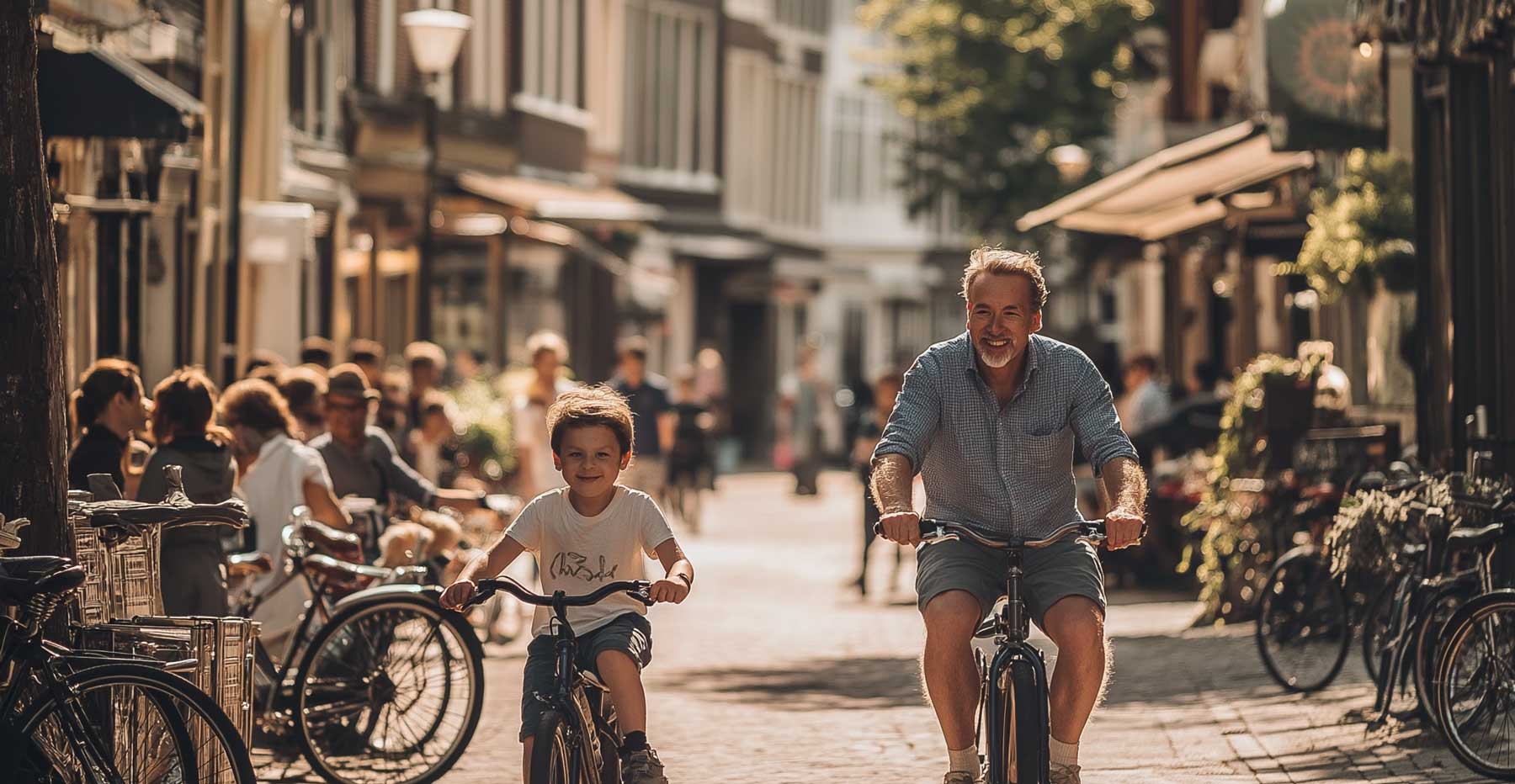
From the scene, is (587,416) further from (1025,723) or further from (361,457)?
(361,457)

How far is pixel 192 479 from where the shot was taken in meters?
9.73

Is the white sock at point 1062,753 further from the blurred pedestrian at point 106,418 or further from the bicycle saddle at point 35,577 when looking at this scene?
the blurred pedestrian at point 106,418

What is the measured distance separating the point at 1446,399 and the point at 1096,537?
603 cm

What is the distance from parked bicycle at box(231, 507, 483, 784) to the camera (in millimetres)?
9477

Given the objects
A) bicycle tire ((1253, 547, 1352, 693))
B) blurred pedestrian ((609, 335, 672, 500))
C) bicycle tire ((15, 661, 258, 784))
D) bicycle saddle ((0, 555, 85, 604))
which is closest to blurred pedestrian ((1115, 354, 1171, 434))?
blurred pedestrian ((609, 335, 672, 500))

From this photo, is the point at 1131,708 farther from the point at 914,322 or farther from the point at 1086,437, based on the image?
the point at 914,322

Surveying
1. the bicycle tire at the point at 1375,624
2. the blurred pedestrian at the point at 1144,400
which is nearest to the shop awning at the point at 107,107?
the bicycle tire at the point at 1375,624

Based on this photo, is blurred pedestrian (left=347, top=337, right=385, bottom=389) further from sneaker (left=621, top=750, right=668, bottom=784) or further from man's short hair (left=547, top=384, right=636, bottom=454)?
sneaker (left=621, top=750, right=668, bottom=784)

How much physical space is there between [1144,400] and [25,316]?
14.6 metres

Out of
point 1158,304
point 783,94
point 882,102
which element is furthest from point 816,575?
point 882,102

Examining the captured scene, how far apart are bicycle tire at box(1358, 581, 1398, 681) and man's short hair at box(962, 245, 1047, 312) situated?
4.23 meters

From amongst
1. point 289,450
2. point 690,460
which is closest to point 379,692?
point 289,450

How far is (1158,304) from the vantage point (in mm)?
→ 38531

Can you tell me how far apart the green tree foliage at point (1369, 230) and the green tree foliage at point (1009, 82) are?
67.8ft
